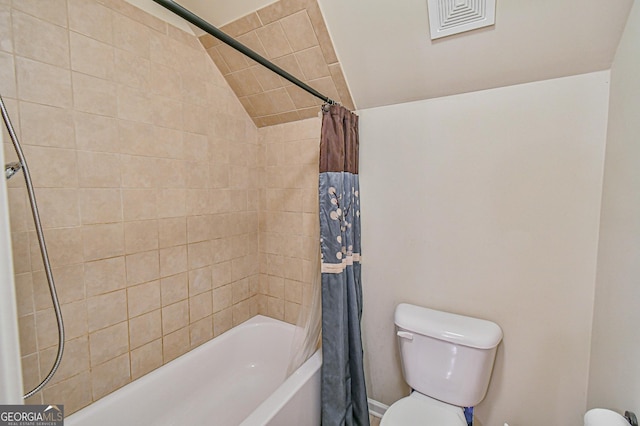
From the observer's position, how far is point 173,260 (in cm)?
153

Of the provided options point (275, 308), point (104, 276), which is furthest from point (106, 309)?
point (275, 308)

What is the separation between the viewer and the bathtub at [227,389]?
1229 mm

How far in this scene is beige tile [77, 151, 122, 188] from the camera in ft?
3.85

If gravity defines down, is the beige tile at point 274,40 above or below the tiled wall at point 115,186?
above

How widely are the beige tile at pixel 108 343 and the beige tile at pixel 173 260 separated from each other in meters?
0.30

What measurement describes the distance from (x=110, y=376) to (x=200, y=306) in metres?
0.51

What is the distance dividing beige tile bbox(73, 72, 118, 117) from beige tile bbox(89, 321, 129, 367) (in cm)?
102

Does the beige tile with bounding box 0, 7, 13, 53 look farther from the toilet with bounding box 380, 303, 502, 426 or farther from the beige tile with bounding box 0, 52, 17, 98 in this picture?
the toilet with bounding box 380, 303, 502, 426

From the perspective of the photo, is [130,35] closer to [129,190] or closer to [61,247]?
[129,190]

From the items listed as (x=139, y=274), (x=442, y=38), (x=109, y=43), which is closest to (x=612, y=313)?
(x=442, y=38)

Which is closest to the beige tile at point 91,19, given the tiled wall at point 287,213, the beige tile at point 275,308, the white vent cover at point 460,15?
the tiled wall at point 287,213

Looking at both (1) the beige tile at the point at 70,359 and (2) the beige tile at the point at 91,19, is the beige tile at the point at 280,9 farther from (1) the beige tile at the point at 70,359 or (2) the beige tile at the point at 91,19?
(1) the beige tile at the point at 70,359

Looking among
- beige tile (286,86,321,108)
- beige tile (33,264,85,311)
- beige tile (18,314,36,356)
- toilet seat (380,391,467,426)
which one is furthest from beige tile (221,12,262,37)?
toilet seat (380,391,467,426)

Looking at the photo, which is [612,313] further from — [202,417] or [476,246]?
[202,417]
